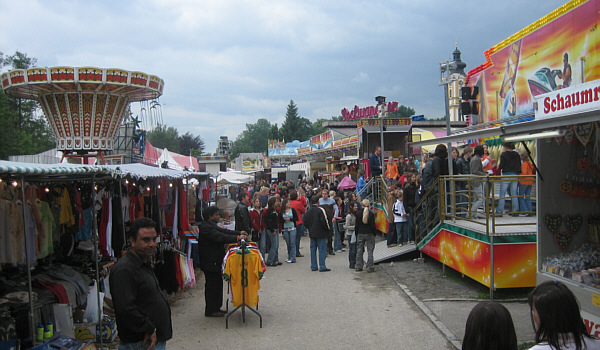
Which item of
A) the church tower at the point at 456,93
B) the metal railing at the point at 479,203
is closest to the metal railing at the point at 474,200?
the metal railing at the point at 479,203

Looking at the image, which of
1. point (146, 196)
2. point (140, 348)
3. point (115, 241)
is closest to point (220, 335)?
point (115, 241)

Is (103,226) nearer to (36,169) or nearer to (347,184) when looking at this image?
(36,169)

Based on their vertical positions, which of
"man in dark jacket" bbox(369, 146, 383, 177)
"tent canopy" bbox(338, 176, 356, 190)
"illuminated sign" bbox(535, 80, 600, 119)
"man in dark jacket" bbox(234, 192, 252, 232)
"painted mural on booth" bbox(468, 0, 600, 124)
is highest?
"painted mural on booth" bbox(468, 0, 600, 124)

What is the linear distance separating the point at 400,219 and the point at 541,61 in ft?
24.4

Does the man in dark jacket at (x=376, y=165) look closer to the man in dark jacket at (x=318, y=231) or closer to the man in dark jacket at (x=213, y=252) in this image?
the man in dark jacket at (x=318, y=231)

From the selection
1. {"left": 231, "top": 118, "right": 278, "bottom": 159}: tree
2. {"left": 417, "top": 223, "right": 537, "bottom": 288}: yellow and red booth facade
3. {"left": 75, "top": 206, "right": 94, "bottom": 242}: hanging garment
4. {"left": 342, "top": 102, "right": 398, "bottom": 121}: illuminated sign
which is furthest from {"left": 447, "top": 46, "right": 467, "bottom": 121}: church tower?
{"left": 231, "top": 118, "right": 278, "bottom": 159}: tree

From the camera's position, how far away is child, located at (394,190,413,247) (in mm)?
12797

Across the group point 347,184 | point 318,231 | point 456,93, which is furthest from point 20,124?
point 456,93

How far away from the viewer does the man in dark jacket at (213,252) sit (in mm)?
7820

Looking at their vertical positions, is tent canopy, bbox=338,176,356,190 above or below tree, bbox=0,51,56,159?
below

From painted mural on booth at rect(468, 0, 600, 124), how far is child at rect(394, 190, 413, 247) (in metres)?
3.76

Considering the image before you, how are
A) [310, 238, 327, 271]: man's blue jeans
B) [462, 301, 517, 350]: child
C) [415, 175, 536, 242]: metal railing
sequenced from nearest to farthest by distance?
1. [462, 301, 517, 350]: child
2. [415, 175, 536, 242]: metal railing
3. [310, 238, 327, 271]: man's blue jeans

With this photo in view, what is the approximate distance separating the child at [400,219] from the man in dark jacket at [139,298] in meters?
9.50

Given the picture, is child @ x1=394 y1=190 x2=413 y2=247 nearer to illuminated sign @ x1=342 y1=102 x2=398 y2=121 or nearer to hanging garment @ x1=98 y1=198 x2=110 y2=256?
hanging garment @ x1=98 y1=198 x2=110 y2=256
